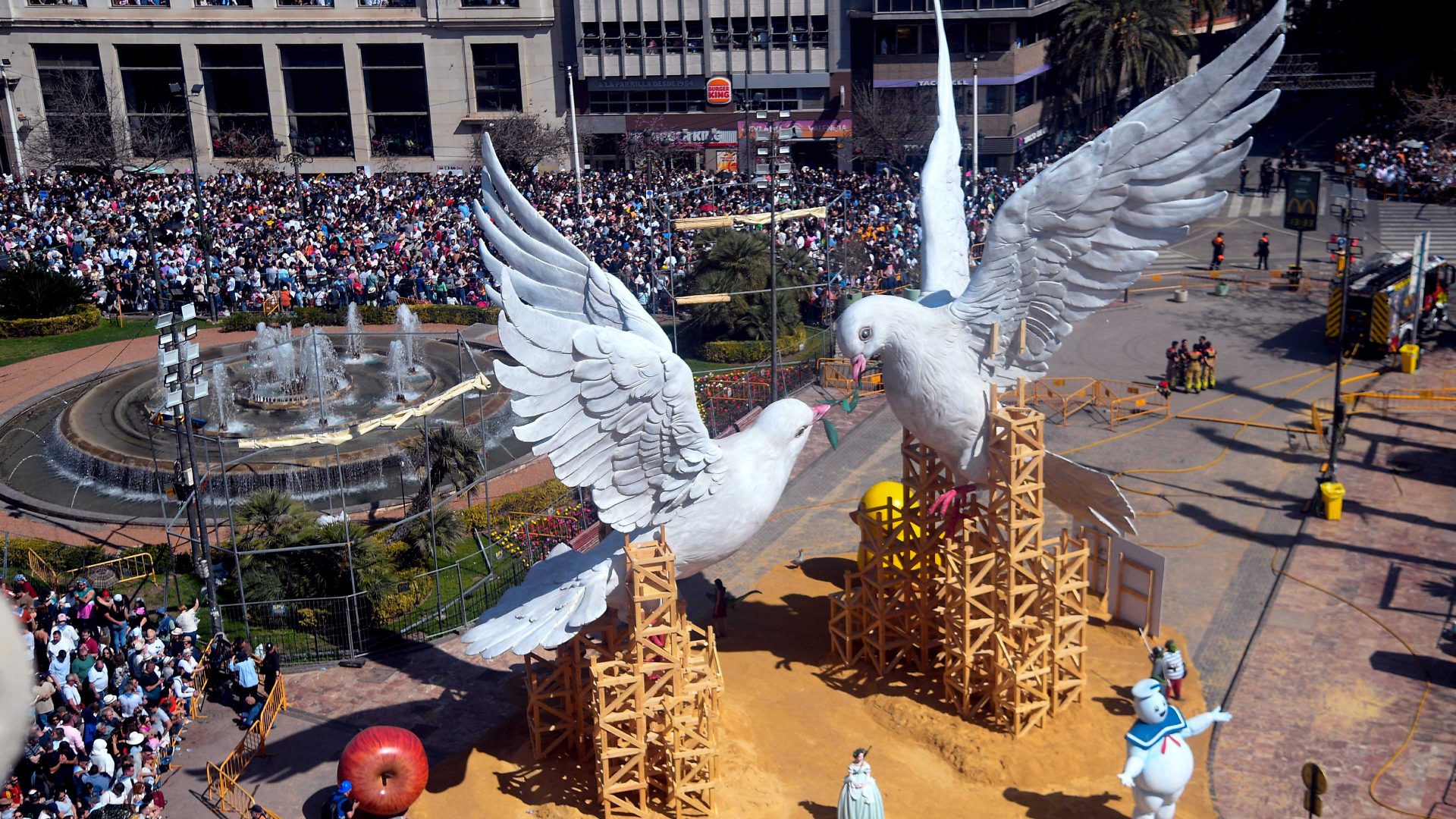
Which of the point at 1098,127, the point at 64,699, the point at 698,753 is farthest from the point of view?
the point at 1098,127

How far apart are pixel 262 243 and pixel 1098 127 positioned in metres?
42.1

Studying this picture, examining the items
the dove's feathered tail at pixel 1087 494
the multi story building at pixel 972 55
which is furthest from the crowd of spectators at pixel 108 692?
the multi story building at pixel 972 55

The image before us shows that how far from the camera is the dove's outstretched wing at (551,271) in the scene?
14.2m

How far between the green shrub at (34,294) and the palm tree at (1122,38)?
41.6 m

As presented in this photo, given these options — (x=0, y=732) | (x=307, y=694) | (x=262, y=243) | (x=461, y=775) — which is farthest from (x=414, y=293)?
(x=0, y=732)

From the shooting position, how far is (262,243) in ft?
132

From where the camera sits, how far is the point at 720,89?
56.7 meters

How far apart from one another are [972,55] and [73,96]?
4001 centimetres

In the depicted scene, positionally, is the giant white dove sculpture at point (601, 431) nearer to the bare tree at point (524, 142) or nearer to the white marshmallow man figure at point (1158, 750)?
the white marshmallow man figure at point (1158, 750)

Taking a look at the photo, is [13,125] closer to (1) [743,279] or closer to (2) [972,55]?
(1) [743,279]

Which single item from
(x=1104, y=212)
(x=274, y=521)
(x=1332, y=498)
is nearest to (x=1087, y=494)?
(x=1104, y=212)

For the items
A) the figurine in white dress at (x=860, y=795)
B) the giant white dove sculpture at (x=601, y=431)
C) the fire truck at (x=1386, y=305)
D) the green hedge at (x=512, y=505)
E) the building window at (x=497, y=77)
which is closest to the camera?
A: the giant white dove sculpture at (x=601, y=431)

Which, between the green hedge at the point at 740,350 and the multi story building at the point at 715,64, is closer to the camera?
the green hedge at the point at 740,350

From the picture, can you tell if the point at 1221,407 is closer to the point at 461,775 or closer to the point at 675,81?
the point at 461,775
